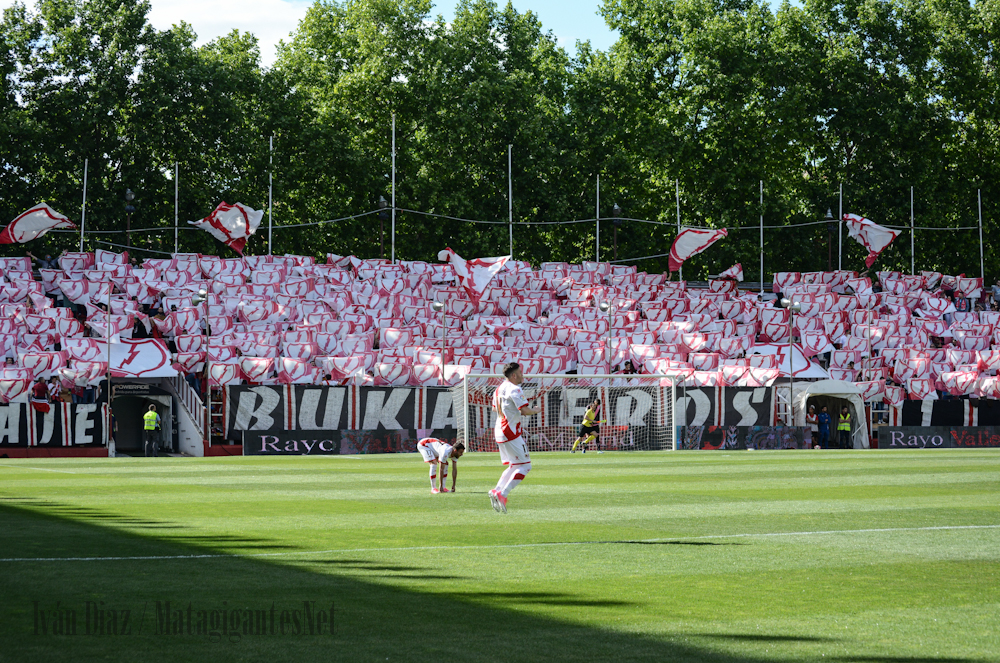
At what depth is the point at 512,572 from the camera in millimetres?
10977

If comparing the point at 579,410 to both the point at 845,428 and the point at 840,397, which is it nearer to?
the point at 845,428

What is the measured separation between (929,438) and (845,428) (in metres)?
3.42

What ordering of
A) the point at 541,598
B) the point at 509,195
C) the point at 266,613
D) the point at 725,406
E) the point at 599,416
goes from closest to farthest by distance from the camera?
the point at 266,613 → the point at 541,598 → the point at 599,416 → the point at 725,406 → the point at 509,195

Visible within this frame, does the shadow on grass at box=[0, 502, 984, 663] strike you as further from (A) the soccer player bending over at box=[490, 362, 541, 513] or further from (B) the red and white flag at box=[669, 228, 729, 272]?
(B) the red and white flag at box=[669, 228, 729, 272]

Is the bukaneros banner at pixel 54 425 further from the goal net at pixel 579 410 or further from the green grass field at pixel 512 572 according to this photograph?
the green grass field at pixel 512 572

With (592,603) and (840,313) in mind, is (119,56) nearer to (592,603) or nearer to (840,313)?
(840,313)

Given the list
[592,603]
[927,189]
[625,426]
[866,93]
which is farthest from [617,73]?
[592,603]

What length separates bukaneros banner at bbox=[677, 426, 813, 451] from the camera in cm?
4441

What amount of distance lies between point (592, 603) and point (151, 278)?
42.7 m

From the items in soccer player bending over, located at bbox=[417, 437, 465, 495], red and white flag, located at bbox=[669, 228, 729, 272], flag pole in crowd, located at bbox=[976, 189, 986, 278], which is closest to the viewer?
soccer player bending over, located at bbox=[417, 437, 465, 495]

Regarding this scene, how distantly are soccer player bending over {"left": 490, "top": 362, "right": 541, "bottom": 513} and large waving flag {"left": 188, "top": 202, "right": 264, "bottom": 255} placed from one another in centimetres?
3812

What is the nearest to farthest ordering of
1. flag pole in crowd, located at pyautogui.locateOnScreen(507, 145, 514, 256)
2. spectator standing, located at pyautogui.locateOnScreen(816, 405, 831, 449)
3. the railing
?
the railing, spectator standing, located at pyautogui.locateOnScreen(816, 405, 831, 449), flag pole in crowd, located at pyautogui.locateOnScreen(507, 145, 514, 256)

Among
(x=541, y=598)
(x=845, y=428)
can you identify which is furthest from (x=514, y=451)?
(x=845, y=428)

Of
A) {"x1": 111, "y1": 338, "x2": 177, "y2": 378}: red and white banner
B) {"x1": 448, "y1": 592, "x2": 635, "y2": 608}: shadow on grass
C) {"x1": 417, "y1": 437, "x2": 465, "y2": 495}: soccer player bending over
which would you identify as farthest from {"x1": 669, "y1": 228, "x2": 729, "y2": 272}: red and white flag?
{"x1": 448, "y1": 592, "x2": 635, "y2": 608}: shadow on grass
